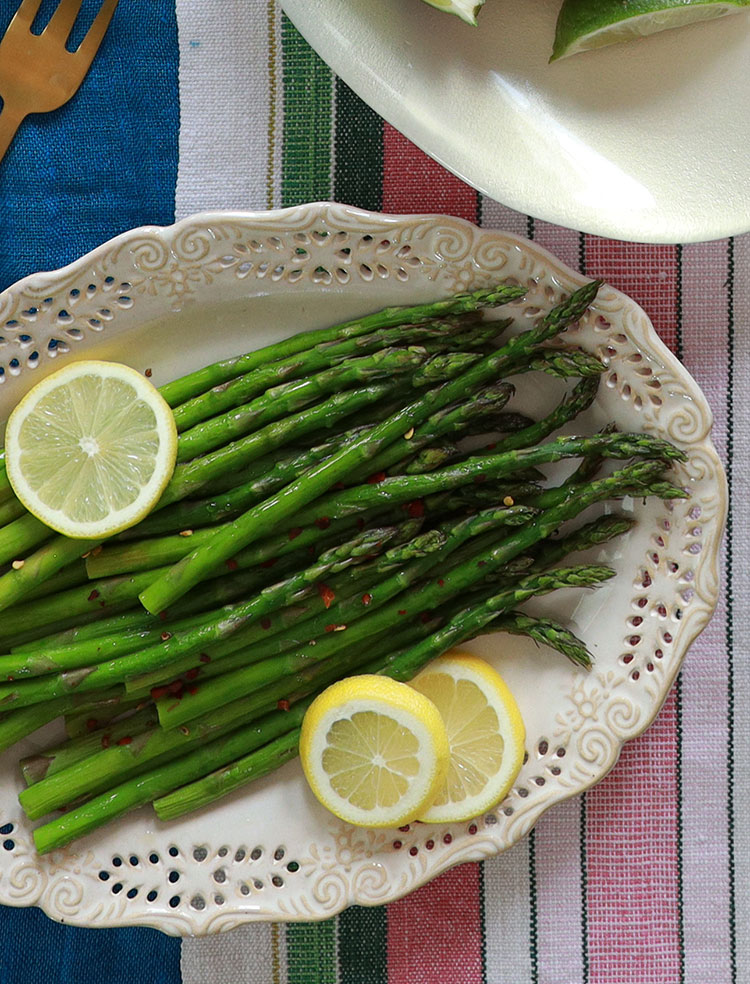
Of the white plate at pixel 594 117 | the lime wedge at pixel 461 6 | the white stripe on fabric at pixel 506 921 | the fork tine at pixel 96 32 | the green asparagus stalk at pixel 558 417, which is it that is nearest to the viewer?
the lime wedge at pixel 461 6

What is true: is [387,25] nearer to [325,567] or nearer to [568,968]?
[325,567]

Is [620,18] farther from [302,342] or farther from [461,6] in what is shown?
[302,342]

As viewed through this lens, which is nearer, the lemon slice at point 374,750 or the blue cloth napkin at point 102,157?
the lemon slice at point 374,750

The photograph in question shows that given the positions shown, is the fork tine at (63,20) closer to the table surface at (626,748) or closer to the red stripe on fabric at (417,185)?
the table surface at (626,748)

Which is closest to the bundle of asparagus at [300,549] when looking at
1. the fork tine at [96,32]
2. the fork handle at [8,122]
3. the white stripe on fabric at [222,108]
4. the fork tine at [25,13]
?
the white stripe on fabric at [222,108]

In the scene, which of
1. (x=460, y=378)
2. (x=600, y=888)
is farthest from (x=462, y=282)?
(x=600, y=888)
